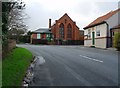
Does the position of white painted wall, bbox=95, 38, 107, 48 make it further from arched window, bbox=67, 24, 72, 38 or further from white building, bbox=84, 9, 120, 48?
arched window, bbox=67, 24, 72, 38

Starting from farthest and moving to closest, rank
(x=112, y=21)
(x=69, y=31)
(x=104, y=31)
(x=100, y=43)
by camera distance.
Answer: (x=69, y=31) < (x=100, y=43) < (x=104, y=31) < (x=112, y=21)

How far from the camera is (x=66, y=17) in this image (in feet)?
267

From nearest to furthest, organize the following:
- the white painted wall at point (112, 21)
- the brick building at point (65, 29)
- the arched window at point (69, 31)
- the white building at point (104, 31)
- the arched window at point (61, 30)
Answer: the white building at point (104, 31)
the white painted wall at point (112, 21)
the brick building at point (65, 29)
the arched window at point (61, 30)
the arched window at point (69, 31)

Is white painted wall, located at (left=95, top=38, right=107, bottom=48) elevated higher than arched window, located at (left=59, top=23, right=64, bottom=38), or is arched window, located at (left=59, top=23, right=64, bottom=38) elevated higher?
arched window, located at (left=59, top=23, right=64, bottom=38)

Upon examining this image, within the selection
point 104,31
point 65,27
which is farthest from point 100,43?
point 65,27

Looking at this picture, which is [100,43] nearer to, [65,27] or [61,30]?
[65,27]

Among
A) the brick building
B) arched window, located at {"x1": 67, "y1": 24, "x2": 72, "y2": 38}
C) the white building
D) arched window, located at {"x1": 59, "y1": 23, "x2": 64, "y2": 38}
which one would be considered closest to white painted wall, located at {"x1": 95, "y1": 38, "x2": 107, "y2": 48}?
the white building

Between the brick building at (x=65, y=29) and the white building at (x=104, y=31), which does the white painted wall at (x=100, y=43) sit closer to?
the white building at (x=104, y=31)

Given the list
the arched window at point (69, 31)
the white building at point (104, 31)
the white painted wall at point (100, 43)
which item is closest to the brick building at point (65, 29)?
the arched window at point (69, 31)

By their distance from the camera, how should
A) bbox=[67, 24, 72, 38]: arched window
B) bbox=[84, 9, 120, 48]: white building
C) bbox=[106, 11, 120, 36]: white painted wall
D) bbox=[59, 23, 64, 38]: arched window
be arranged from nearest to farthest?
bbox=[84, 9, 120, 48]: white building → bbox=[106, 11, 120, 36]: white painted wall → bbox=[59, 23, 64, 38]: arched window → bbox=[67, 24, 72, 38]: arched window

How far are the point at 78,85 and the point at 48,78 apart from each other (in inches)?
73.6

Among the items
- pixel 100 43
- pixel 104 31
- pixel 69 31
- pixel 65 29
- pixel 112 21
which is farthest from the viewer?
pixel 69 31

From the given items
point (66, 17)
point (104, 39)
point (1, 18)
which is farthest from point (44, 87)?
point (66, 17)

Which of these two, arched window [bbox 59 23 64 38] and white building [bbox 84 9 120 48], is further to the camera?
arched window [bbox 59 23 64 38]
